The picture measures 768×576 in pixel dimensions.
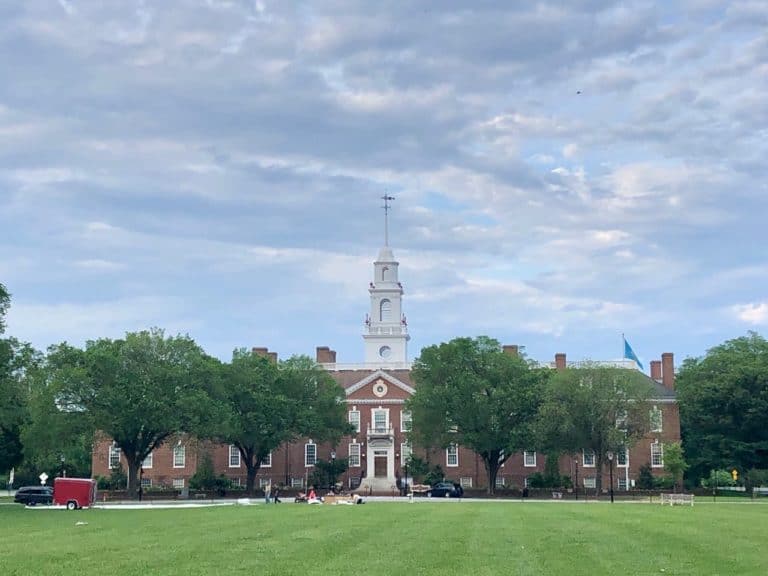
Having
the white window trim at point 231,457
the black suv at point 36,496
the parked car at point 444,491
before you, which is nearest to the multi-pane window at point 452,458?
the parked car at point 444,491

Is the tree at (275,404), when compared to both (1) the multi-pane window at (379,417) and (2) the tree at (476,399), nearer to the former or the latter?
(2) the tree at (476,399)

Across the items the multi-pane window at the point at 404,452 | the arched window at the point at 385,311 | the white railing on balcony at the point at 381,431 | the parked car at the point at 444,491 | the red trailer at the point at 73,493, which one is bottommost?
the parked car at the point at 444,491

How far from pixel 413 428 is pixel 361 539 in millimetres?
54269

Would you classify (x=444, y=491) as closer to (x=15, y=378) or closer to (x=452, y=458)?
(x=452, y=458)

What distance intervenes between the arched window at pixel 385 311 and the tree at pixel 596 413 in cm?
3866

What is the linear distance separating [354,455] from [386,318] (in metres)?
22.1

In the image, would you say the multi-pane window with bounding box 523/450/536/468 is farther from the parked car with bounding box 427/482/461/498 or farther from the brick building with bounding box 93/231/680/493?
the parked car with bounding box 427/482/461/498

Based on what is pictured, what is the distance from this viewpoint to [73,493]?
2235 inches

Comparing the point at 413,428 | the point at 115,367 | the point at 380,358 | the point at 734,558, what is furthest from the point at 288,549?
the point at 380,358

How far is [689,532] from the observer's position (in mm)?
31812

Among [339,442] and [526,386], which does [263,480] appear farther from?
[526,386]

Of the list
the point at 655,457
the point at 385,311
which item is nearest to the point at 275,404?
the point at 385,311

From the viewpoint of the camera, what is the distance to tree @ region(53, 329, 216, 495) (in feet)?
220

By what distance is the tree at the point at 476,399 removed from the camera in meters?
79.1
